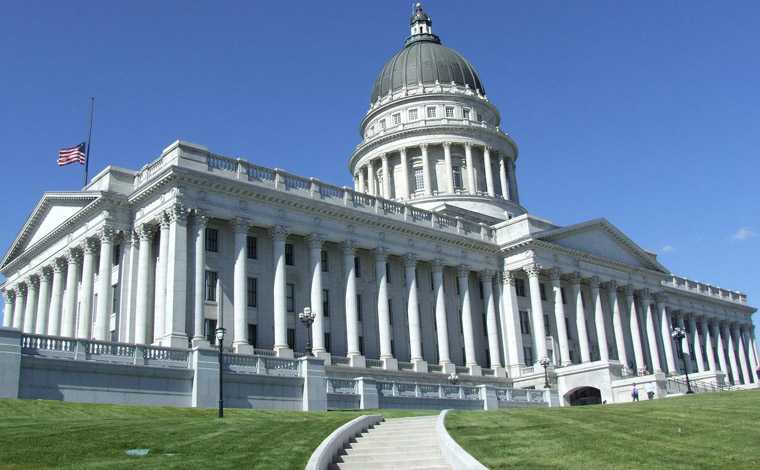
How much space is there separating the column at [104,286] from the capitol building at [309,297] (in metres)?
0.10

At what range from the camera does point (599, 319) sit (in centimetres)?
7162

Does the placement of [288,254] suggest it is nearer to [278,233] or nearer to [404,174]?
[278,233]

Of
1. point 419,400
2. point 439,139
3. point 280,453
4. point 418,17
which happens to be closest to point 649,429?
point 280,453

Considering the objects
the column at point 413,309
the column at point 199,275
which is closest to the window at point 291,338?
the column at point 199,275

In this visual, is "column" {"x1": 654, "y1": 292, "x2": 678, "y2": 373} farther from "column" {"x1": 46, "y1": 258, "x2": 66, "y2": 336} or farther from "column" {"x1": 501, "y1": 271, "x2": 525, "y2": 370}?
"column" {"x1": 46, "y1": 258, "x2": 66, "y2": 336}

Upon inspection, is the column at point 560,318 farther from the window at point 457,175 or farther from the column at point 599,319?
the window at point 457,175

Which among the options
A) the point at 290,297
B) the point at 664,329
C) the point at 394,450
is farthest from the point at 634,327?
the point at 394,450

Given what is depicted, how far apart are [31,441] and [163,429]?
3.74 meters

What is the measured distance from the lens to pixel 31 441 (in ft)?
65.1

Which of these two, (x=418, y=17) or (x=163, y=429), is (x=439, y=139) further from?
(x=163, y=429)

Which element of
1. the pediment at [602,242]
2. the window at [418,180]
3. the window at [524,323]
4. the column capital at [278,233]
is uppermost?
the window at [418,180]

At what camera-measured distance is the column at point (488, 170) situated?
86562 mm

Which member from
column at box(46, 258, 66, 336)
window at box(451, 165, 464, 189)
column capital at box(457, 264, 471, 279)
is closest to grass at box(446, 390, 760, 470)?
column capital at box(457, 264, 471, 279)

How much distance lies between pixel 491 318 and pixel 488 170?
26.1 metres
